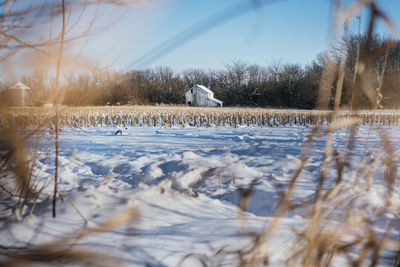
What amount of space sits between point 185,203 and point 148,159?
2662 millimetres

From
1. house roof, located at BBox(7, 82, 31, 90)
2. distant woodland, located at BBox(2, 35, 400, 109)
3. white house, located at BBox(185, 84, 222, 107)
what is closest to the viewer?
distant woodland, located at BBox(2, 35, 400, 109)

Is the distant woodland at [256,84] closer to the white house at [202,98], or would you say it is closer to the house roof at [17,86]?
the house roof at [17,86]

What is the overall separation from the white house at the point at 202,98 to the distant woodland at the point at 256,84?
194cm

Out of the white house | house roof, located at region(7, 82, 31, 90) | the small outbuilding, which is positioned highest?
the white house

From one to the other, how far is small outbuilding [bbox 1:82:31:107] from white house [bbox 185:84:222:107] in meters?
39.8

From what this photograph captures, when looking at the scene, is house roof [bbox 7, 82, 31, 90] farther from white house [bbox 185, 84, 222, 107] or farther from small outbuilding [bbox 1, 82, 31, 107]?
white house [bbox 185, 84, 222, 107]

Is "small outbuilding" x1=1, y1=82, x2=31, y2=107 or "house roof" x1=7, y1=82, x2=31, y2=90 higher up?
"house roof" x1=7, y1=82, x2=31, y2=90

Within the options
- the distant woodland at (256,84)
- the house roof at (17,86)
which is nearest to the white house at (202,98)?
the distant woodland at (256,84)

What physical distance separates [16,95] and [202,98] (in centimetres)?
4069

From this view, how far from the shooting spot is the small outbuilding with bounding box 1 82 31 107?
92 centimetres

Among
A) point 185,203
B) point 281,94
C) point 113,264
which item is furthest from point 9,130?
point 281,94

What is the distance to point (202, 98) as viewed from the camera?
41219mm

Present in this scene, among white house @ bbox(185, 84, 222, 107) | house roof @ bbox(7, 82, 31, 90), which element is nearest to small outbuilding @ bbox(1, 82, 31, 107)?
house roof @ bbox(7, 82, 31, 90)

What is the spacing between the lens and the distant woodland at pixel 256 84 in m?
0.66
